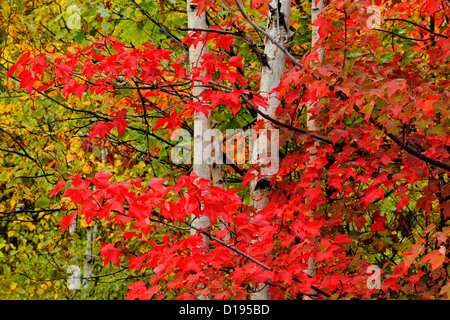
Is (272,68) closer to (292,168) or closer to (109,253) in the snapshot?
(292,168)

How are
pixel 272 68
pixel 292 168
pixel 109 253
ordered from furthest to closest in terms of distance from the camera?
pixel 292 168 < pixel 272 68 < pixel 109 253

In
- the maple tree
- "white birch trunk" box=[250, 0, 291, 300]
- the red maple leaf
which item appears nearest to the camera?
the maple tree

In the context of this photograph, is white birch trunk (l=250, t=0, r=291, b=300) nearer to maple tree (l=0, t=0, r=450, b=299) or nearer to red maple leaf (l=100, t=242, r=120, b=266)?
maple tree (l=0, t=0, r=450, b=299)

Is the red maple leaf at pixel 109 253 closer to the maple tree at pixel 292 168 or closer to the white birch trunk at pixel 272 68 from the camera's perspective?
the maple tree at pixel 292 168

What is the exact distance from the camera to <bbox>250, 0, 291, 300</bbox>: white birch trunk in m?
3.37

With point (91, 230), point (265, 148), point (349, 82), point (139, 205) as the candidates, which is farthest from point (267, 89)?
point (91, 230)

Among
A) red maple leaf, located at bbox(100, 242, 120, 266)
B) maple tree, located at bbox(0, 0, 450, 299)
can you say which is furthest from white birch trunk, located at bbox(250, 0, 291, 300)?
red maple leaf, located at bbox(100, 242, 120, 266)

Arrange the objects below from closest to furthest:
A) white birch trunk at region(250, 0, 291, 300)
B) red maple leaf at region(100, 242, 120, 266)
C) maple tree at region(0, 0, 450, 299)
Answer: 1. maple tree at region(0, 0, 450, 299)
2. red maple leaf at region(100, 242, 120, 266)
3. white birch trunk at region(250, 0, 291, 300)

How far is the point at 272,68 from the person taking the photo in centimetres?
343

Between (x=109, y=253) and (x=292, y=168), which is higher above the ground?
(x=292, y=168)

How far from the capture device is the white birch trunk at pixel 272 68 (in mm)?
3367

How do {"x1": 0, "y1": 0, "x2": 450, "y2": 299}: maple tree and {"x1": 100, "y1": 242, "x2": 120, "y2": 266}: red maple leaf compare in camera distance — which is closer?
{"x1": 0, "y1": 0, "x2": 450, "y2": 299}: maple tree

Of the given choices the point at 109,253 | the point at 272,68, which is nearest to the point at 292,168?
the point at 272,68

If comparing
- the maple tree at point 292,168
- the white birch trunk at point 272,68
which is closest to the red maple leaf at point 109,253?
the maple tree at point 292,168
